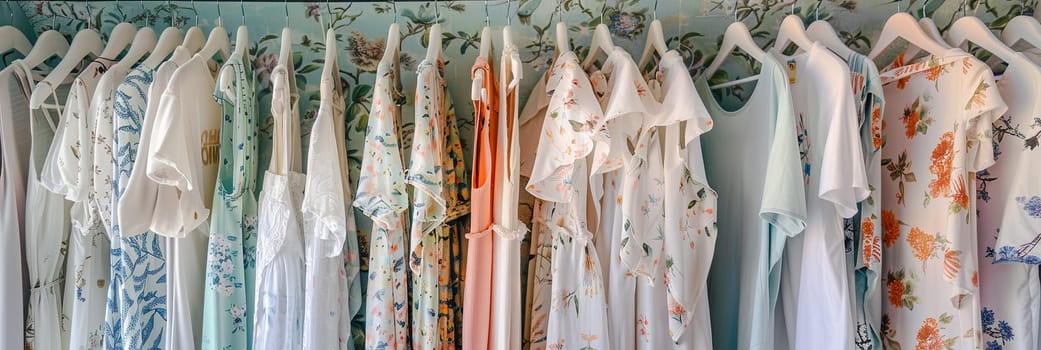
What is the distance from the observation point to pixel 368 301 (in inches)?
37.8

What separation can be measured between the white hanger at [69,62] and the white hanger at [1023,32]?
1.72 metres

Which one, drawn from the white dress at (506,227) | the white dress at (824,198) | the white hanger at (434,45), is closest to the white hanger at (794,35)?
the white dress at (824,198)

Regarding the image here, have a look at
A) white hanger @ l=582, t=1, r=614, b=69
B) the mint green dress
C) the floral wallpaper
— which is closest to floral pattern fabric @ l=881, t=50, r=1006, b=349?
the floral wallpaper

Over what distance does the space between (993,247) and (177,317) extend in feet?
4.61

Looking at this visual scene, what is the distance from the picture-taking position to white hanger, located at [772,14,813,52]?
1.01 metres

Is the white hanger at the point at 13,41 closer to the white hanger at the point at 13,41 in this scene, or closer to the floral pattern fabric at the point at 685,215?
the white hanger at the point at 13,41

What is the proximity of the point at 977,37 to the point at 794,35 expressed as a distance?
0.98 feet

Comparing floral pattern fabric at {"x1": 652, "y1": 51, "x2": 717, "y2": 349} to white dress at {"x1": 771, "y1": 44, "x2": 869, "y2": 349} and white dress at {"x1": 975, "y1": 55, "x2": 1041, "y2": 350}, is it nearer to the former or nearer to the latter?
white dress at {"x1": 771, "y1": 44, "x2": 869, "y2": 349}

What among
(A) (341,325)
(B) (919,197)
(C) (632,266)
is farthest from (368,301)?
(B) (919,197)

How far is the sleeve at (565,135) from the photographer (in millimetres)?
870

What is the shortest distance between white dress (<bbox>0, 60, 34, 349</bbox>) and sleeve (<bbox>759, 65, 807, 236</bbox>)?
1.26 meters

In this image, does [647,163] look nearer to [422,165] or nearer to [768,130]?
[768,130]

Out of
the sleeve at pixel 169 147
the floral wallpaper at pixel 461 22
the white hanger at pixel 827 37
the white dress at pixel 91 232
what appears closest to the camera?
the sleeve at pixel 169 147

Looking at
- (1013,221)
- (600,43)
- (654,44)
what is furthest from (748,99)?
(1013,221)
